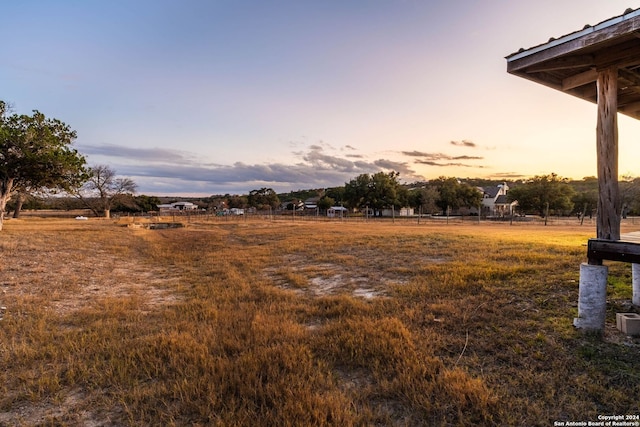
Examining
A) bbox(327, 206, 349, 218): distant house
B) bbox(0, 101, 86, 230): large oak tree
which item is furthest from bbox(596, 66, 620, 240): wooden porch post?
bbox(327, 206, 349, 218): distant house

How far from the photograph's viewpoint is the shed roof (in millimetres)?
4111

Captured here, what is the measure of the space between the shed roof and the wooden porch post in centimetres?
24

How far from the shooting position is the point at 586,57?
4824 millimetres

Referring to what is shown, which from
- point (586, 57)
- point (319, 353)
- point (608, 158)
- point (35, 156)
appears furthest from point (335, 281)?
point (35, 156)

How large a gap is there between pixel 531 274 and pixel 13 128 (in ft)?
80.5

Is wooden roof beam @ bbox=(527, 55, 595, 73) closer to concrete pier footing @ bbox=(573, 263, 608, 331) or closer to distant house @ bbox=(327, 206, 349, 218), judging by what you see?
concrete pier footing @ bbox=(573, 263, 608, 331)

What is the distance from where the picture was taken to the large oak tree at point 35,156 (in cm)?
1741

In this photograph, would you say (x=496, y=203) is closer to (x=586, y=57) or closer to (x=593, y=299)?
(x=586, y=57)

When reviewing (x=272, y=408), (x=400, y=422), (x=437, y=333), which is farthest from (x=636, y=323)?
(x=272, y=408)

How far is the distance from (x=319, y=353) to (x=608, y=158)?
4.73m

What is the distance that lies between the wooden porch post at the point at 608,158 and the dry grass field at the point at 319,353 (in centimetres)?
144

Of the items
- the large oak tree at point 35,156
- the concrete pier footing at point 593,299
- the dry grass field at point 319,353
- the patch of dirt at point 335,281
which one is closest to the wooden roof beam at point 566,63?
the concrete pier footing at point 593,299

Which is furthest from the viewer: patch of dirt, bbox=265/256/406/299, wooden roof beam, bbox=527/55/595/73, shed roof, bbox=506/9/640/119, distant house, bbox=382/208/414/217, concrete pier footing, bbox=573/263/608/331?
distant house, bbox=382/208/414/217

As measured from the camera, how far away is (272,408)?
112 inches
